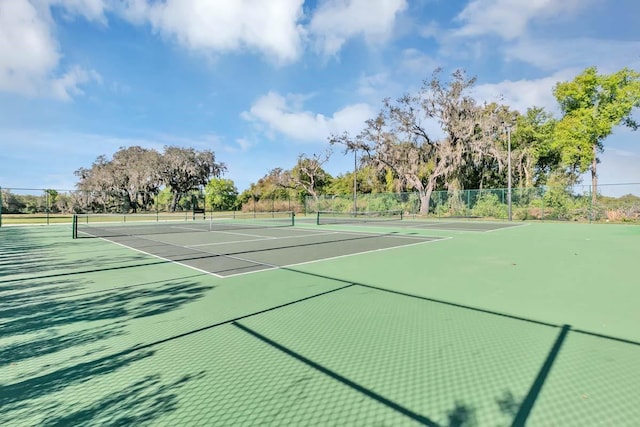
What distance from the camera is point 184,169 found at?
160ft

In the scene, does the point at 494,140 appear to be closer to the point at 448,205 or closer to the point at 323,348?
the point at 448,205

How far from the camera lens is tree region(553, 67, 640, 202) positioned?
83.5 ft

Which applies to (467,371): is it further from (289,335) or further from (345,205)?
(345,205)

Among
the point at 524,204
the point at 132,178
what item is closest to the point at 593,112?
the point at 524,204

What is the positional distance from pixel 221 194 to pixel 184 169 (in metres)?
6.97

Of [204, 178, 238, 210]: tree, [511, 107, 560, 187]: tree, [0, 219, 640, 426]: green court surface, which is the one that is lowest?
[0, 219, 640, 426]: green court surface

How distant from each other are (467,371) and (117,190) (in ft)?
183

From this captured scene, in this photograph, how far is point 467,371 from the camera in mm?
2551

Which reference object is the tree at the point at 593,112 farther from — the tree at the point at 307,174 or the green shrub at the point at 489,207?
the tree at the point at 307,174

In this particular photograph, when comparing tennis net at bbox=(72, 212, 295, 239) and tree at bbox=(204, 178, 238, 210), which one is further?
tree at bbox=(204, 178, 238, 210)

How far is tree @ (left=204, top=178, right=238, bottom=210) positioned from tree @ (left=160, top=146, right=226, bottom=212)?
5.90ft

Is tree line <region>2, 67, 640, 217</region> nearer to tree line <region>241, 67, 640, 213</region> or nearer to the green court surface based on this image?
tree line <region>241, 67, 640, 213</region>

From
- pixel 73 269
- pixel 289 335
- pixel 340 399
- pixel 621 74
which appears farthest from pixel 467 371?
pixel 621 74

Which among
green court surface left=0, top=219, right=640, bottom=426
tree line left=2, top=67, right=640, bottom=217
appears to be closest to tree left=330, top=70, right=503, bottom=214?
tree line left=2, top=67, right=640, bottom=217
